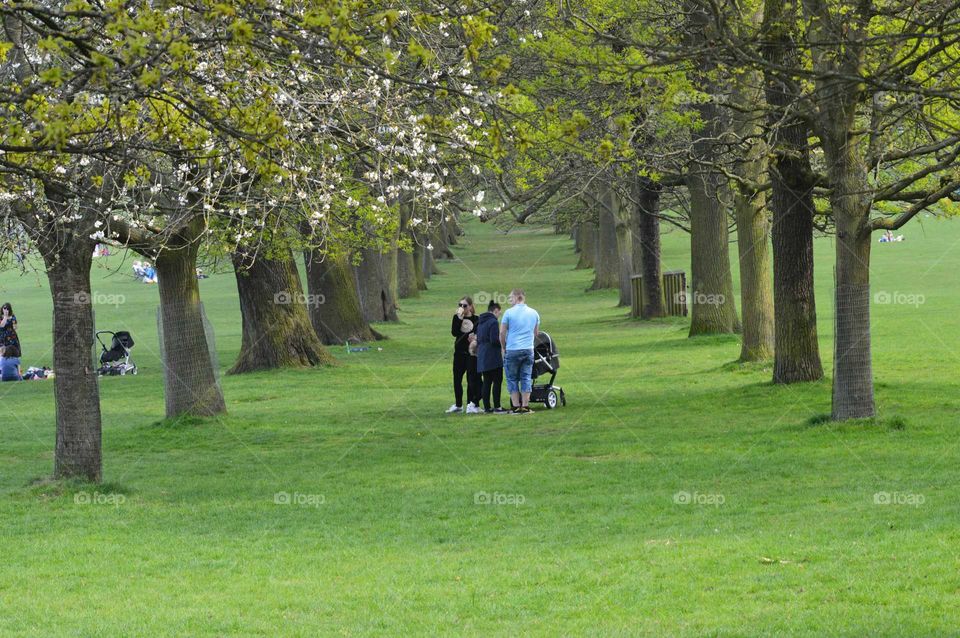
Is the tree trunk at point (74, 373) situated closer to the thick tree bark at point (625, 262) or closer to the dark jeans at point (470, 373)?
the dark jeans at point (470, 373)

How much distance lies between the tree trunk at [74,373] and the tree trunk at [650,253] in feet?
76.7

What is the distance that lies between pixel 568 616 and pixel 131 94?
169 inches

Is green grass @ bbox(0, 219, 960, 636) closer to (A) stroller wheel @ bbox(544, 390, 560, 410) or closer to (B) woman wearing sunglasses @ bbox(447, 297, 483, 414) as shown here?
(A) stroller wheel @ bbox(544, 390, 560, 410)

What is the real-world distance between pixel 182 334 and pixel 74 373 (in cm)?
553

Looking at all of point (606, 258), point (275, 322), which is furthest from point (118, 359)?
point (606, 258)

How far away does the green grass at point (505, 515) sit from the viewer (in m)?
8.25

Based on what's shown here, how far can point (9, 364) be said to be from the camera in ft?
97.5

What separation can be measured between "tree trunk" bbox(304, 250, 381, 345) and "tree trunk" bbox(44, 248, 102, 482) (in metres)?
18.5

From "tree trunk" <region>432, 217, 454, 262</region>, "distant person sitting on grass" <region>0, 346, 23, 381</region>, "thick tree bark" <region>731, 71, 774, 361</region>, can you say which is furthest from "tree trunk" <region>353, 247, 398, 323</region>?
"tree trunk" <region>432, 217, 454, 262</region>

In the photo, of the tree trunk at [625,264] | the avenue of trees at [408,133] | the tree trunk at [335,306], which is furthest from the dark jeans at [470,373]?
the tree trunk at [625,264]

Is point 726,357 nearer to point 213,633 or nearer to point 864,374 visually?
point 864,374

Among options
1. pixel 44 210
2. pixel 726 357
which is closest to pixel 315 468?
pixel 44 210

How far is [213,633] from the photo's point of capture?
793 cm

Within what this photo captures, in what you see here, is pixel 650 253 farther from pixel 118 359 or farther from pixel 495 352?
pixel 495 352
